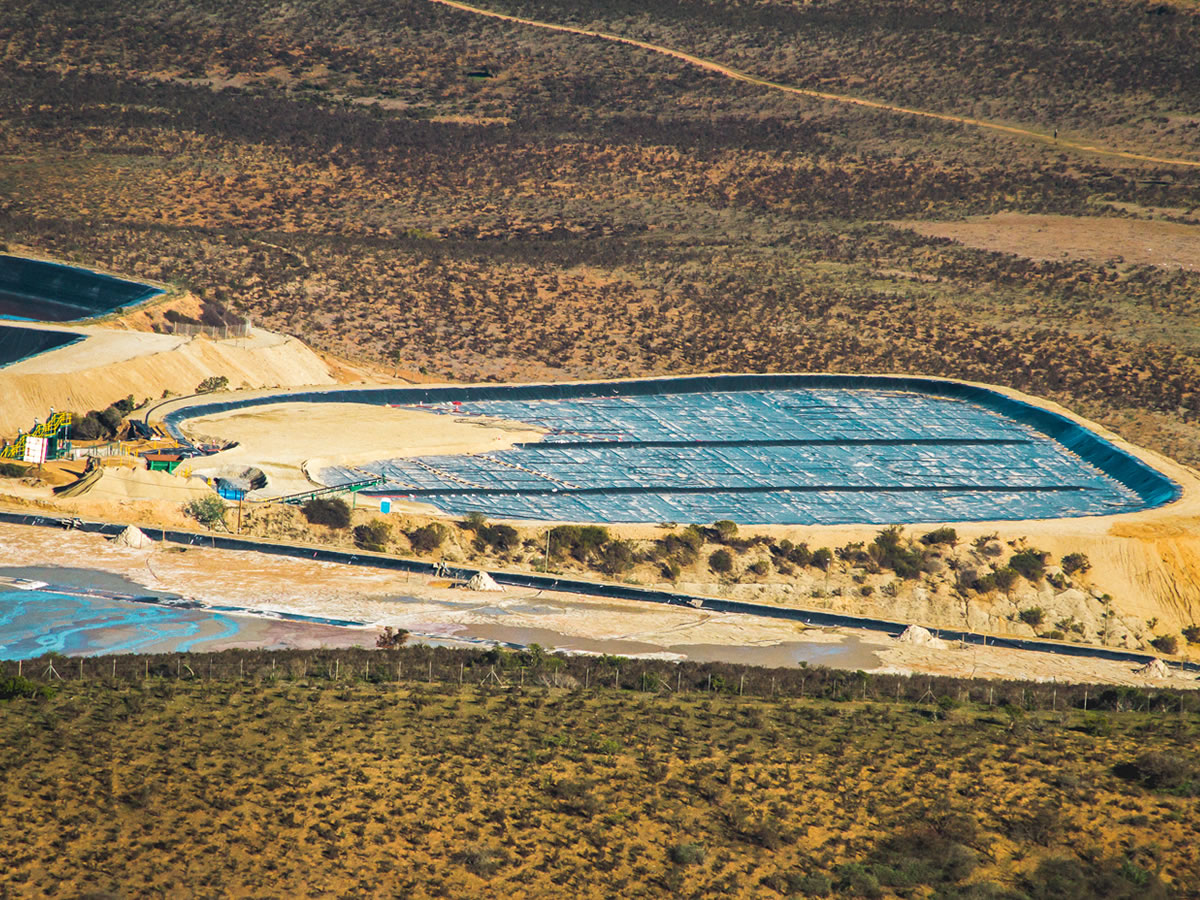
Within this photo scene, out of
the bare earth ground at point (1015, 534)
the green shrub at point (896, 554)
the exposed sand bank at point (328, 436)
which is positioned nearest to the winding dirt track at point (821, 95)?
the bare earth ground at point (1015, 534)

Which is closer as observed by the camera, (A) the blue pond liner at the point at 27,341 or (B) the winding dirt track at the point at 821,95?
(A) the blue pond liner at the point at 27,341

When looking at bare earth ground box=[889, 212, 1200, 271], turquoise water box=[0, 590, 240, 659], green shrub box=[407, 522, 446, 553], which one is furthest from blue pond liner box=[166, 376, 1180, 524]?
bare earth ground box=[889, 212, 1200, 271]

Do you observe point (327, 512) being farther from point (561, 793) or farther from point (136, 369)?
point (561, 793)

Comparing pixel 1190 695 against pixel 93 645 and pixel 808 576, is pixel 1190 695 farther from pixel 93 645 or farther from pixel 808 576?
pixel 93 645

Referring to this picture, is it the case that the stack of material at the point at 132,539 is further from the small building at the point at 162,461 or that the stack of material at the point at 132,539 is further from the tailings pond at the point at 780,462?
the tailings pond at the point at 780,462

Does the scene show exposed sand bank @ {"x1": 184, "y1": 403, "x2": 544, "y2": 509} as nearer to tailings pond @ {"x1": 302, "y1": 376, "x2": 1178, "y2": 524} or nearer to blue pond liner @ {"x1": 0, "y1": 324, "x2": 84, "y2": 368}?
tailings pond @ {"x1": 302, "y1": 376, "x2": 1178, "y2": 524}
